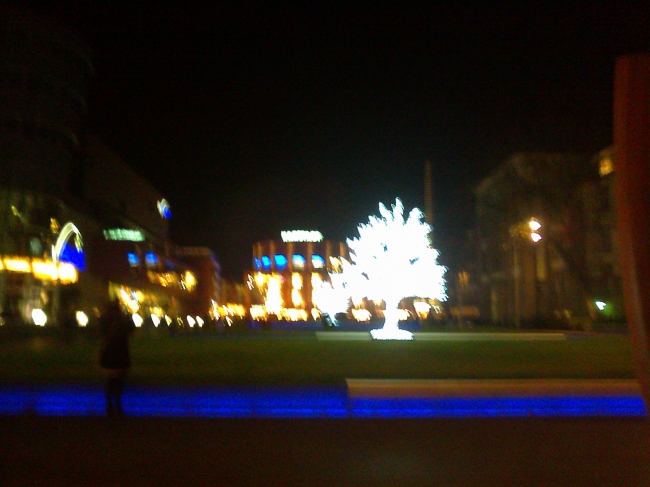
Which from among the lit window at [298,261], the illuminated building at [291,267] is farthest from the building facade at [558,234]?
the lit window at [298,261]

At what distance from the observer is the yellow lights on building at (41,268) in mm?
50594

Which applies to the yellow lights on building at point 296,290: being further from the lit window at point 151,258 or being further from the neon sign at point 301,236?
the lit window at point 151,258

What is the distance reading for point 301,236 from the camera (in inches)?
5605

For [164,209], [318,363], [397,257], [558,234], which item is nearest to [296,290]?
[164,209]

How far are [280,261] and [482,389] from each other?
412 feet

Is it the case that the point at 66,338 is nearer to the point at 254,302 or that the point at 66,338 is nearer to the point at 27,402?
the point at 27,402

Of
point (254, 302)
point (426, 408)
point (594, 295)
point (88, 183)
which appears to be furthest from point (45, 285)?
point (254, 302)

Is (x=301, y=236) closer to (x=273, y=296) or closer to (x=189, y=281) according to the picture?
(x=273, y=296)

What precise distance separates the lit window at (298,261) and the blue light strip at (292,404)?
124m

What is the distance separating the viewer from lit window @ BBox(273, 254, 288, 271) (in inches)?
5433

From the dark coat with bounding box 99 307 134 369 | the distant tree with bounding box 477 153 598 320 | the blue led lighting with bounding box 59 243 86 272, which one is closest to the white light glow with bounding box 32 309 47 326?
the blue led lighting with bounding box 59 243 86 272

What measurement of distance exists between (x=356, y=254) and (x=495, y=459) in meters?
23.5

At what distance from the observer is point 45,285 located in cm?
5366

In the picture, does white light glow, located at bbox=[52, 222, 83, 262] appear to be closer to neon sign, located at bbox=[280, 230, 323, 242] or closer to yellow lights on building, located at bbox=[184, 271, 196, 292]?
yellow lights on building, located at bbox=[184, 271, 196, 292]
